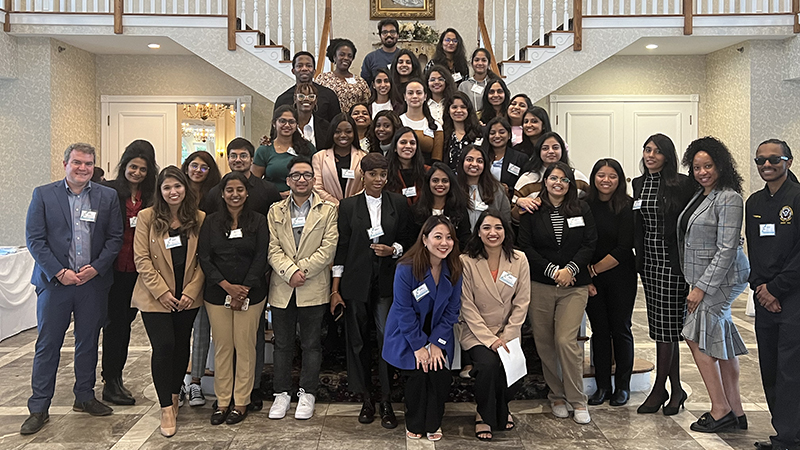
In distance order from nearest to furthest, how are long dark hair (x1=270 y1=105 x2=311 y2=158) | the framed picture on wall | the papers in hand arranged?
1. the papers in hand
2. long dark hair (x1=270 y1=105 x2=311 y2=158)
3. the framed picture on wall

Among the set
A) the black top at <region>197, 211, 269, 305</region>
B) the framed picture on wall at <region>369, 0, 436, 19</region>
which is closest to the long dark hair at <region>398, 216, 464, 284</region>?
the black top at <region>197, 211, 269, 305</region>

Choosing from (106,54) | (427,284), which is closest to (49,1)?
(106,54)

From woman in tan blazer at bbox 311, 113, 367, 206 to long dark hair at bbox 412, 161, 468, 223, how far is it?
0.61 m

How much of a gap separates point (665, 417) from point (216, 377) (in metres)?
2.75

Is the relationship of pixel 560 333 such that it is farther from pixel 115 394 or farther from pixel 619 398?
pixel 115 394

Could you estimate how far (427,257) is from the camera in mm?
3469

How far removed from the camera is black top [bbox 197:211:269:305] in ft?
11.8

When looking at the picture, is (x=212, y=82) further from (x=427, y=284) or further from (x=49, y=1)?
(x=427, y=284)

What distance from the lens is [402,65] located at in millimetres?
5246

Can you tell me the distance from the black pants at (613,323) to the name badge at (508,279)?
2.39 ft

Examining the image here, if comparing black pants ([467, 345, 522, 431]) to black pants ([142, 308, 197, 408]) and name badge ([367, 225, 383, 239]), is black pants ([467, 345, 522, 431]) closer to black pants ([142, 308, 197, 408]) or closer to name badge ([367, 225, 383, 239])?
name badge ([367, 225, 383, 239])

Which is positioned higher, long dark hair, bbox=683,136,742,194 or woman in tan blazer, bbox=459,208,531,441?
long dark hair, bbox=683,136,742,194

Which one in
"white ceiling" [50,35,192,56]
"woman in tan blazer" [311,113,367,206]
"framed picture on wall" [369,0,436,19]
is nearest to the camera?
"woman in tan blazer" [311,113,367,206]

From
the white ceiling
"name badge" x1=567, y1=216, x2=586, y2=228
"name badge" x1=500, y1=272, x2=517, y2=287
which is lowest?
"name badge" x1=500, y1=272, x2=517, y2=287
